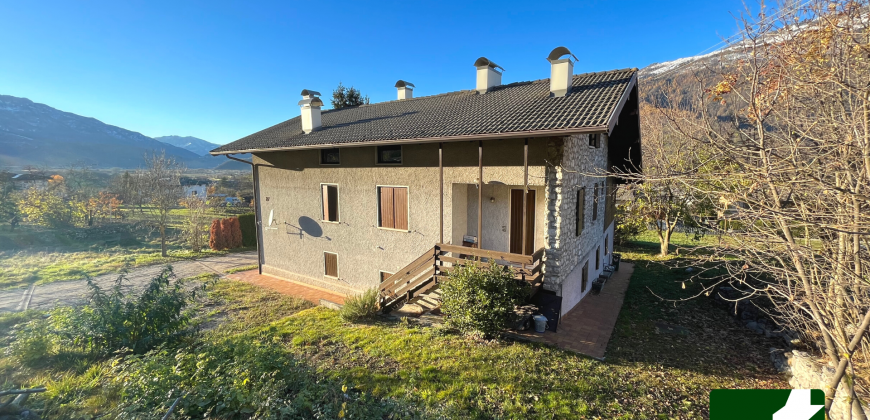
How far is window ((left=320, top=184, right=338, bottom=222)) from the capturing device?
11.6 m

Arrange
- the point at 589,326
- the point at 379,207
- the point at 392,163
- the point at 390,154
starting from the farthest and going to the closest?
the point at 379,207, the point at 390,154, the point at 392,163, the point at 589,326

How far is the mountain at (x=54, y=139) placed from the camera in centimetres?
4180

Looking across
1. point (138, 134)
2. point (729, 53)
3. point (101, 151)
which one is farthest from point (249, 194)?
point (138, 134)

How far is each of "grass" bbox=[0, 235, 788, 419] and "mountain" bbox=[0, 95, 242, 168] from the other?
35018 mm

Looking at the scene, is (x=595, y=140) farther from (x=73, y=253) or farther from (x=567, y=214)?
(x=73, y=253)

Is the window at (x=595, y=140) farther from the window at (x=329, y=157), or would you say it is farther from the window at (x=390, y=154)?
the window at (x=329, y=157)

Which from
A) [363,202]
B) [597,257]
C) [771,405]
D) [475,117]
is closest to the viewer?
[771,405]

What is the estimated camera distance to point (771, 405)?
1572mm

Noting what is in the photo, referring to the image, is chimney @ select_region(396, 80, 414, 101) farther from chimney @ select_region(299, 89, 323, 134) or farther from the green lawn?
the green lawn

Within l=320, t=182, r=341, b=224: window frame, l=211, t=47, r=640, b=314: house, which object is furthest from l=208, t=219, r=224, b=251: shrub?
l=320, t=182, r=341, b=224: window frame

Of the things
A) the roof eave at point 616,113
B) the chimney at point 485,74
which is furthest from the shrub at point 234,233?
the roof eave at point 616,113

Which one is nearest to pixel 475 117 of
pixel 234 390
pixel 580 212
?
pixel 580 212

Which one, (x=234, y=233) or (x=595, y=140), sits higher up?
(x=595, y=140)

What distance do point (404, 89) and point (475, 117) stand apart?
24.2 ft
